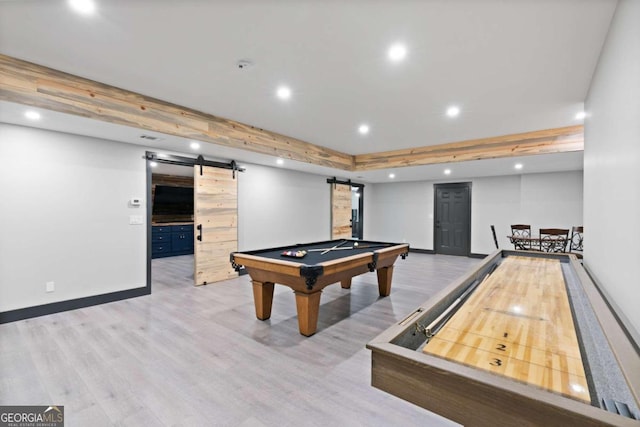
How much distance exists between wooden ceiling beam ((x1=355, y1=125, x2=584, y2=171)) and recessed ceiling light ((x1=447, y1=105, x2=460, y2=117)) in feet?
5.52

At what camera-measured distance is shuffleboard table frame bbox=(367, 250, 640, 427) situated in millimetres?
733

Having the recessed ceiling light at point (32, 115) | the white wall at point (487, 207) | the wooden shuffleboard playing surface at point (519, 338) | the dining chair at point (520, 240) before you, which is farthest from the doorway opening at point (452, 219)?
the recessed ceiling light at point (32, 115)

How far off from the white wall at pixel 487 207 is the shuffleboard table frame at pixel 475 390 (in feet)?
23.4

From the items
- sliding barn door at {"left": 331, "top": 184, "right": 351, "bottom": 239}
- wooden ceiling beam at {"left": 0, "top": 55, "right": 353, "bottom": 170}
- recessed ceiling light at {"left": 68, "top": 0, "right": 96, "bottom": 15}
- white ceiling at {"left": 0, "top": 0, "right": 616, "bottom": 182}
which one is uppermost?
white ceiling at {"left": 0, "top": 0, "right": 616, "bottom": 182}

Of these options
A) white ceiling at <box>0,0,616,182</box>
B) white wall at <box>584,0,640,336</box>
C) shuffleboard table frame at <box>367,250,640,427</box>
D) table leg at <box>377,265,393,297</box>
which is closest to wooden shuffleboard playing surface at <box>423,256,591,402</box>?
shuffleboard table frame at <box>367,250,640,427</box>

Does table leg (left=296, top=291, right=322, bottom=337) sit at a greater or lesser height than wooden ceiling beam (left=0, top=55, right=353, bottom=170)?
lesser

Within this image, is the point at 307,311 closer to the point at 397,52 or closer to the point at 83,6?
the point at 397,52

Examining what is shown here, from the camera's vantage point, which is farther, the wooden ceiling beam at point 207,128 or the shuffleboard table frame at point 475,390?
the wooden ceiling beam at point 207,128

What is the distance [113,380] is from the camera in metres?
2.29

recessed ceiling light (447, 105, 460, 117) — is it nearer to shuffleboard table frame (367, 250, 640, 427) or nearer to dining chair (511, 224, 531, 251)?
shuffleboard table frame (367, 250, 640, 427)

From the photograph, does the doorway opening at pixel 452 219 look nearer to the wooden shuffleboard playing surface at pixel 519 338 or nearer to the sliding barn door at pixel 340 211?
the sliding barn door at pixel 340 211

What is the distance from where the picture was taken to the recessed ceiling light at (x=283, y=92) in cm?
317

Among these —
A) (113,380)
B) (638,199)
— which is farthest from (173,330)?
(638,199)

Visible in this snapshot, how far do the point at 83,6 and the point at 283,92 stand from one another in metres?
1.78
